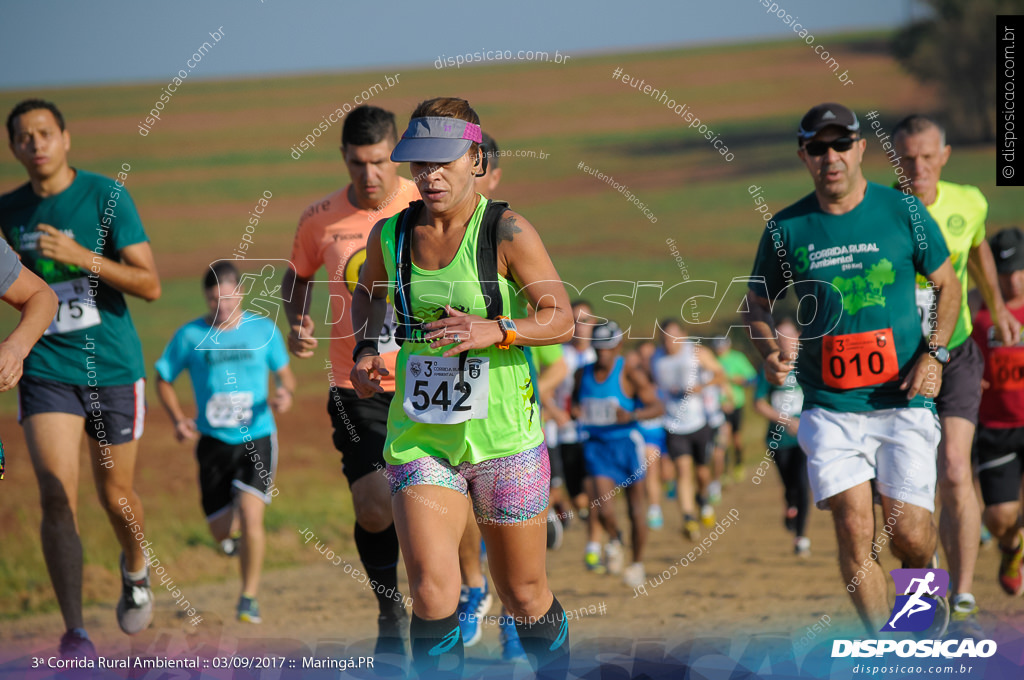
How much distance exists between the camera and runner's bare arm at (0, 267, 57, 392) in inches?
143

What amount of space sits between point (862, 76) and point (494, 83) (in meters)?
11.3

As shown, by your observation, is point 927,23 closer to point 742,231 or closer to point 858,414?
point 742,231

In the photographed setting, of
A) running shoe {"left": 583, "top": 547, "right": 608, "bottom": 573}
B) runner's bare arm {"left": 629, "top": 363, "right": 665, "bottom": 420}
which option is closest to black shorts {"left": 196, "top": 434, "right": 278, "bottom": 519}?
running shoe {"left": 583, "top": 547, "right": 608, "bottom": 573}

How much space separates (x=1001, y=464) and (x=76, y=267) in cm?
579

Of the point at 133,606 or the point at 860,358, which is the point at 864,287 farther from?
the point at 133,606

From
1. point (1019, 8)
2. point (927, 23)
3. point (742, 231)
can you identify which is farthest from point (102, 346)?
point (927, 23)

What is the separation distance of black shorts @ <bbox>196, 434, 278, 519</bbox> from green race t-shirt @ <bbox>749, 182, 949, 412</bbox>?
4.07 meters

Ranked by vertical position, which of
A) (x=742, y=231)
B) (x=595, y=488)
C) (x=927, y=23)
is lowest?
(x=595, y=488)

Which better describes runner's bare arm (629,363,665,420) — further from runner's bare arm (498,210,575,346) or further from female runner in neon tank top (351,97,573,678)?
runner's bare arm (498,210,575,346)

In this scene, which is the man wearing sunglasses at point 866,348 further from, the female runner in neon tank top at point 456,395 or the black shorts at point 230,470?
the black shorts at point 230,470

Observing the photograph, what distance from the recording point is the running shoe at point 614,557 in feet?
28.7

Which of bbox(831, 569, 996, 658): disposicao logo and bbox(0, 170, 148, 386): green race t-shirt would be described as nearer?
bbox(831, 569, 996, 658): disposicao logo

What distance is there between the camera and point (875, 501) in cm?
486

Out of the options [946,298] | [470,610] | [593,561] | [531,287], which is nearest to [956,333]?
[946,298]
